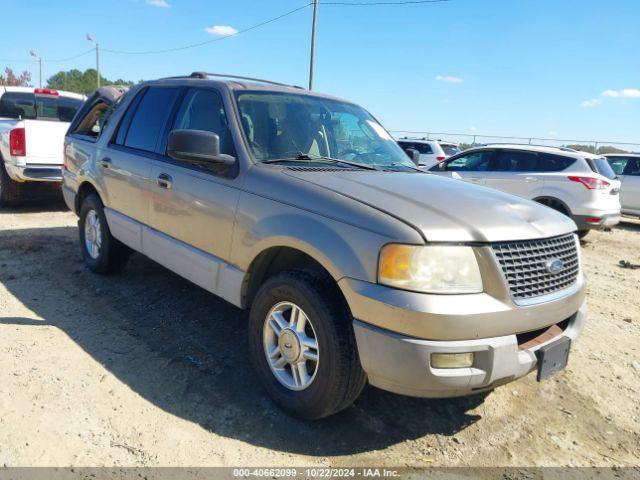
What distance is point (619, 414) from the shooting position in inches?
130

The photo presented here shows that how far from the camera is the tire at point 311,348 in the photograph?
2621 mm

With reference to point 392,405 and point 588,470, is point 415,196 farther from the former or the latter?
point 588,470

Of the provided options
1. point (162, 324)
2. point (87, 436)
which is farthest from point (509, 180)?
point (87, 436)

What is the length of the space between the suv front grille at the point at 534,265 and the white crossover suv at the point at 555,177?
227 inches

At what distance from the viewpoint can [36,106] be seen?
9531 mm

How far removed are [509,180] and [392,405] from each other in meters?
7.43

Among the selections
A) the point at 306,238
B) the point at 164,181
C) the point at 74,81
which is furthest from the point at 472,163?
the point at 74,81

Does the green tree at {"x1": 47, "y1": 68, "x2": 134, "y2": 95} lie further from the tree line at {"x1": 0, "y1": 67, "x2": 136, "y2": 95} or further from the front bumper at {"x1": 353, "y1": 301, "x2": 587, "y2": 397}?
the front bumper at {"x1": 353, "y1": 301, "x2": 587, "y2": 397}

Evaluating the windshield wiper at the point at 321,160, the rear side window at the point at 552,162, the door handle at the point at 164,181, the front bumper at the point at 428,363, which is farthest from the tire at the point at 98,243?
the rear side window at the point at 552,162

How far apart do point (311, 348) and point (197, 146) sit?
1.42 meters

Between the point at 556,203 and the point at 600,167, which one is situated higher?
the point at 600,167

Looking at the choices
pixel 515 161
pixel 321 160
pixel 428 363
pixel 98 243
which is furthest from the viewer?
pixel 515 161

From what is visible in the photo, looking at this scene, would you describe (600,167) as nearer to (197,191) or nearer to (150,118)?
(150,118)

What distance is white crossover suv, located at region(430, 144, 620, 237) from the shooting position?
347 inches
